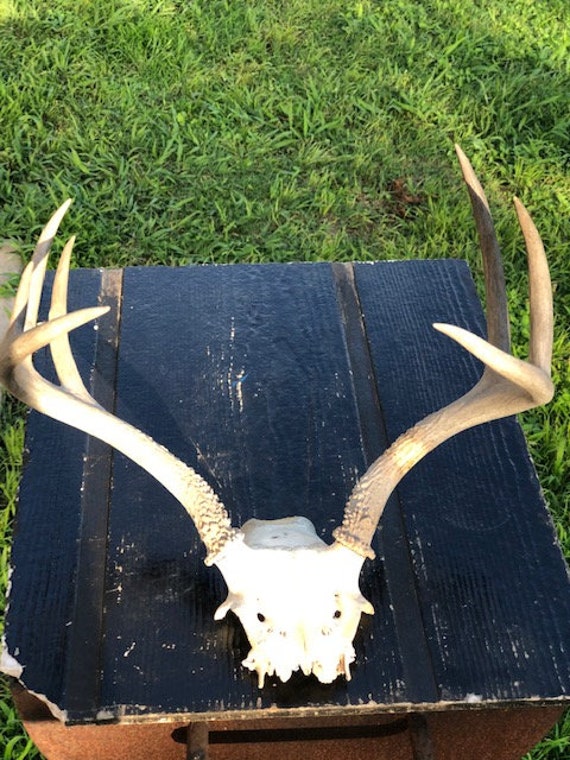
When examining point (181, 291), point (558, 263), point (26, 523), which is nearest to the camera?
point (26, 523)

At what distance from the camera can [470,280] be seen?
216 cm

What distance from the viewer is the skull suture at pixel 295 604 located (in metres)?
1.39

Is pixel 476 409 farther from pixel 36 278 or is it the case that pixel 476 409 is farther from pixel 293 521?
pixel 36 278

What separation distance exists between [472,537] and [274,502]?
387 mm

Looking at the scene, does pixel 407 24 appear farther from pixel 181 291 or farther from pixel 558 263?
pixel 181 291

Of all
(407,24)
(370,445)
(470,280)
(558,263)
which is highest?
(407,24)

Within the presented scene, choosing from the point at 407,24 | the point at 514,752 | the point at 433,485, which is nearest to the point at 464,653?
the point at 433,485

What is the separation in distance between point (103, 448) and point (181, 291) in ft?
1.61

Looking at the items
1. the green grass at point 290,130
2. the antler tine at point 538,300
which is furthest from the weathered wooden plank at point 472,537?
the green grass at point 290,130

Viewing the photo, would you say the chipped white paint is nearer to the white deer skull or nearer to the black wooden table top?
the black wooden table top

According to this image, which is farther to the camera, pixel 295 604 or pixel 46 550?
pixel 46 550

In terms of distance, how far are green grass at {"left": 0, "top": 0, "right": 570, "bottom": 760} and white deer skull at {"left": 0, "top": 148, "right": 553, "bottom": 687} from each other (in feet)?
4.15

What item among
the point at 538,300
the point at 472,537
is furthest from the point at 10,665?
the point at 538,300

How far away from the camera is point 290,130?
3.60 meters
